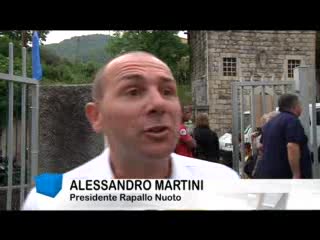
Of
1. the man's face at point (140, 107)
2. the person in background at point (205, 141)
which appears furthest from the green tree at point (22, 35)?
the person in background at point (205, 141)

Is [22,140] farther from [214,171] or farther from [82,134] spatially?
[214,171]

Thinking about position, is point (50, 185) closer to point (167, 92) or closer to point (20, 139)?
point (20, 139)

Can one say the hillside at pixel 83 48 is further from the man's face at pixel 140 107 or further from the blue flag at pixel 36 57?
the man's face at pixel 140 107

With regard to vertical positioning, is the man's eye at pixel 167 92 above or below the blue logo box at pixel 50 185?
above

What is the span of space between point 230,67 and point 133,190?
107 cm

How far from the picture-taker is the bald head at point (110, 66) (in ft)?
9.18

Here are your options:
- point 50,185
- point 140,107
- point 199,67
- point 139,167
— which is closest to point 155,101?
point 140,107

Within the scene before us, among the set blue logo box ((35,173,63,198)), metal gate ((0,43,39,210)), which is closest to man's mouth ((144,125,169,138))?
blue logo box ((35,173,63,198))

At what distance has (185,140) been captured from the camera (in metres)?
2.89

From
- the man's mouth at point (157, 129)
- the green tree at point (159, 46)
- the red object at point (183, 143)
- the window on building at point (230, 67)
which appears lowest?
the red object at point (183, 143)

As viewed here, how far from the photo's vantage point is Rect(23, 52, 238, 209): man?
2.74 meters

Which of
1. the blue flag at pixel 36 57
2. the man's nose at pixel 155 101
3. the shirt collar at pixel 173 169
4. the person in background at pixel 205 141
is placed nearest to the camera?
the man's nose at pixel 155 101

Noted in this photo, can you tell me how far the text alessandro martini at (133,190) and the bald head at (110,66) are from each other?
22.5 inches

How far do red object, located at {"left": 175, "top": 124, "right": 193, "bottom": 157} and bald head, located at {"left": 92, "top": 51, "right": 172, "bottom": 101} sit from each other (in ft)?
1.28
